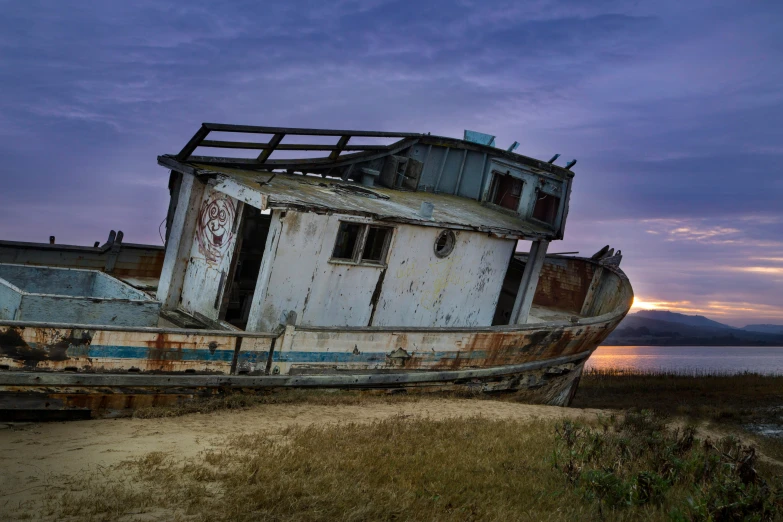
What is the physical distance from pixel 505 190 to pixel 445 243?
3.93 metres

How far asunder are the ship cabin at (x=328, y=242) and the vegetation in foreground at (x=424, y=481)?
7.98 feet

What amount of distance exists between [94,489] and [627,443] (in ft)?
17.6

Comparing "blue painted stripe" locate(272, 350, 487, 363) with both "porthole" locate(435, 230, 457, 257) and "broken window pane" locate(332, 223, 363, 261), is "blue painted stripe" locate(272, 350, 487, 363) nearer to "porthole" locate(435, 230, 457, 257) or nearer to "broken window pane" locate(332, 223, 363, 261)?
"broken window pane" locate(332, 223, 363, 261)

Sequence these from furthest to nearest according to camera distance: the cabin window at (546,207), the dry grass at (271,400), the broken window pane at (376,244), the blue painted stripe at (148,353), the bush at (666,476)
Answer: the cabin window at (546,207) → the broken window pane at (376,244) → the dry grass at (271,400) → the blue painted stripe at (148,353) → the bush at (666,476)

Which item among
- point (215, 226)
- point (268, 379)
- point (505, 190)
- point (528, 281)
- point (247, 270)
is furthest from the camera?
point (505, 190)

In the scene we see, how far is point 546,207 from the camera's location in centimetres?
1408

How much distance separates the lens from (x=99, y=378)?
8094mm

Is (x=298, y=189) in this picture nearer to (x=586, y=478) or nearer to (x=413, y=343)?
(x=413, y=343)

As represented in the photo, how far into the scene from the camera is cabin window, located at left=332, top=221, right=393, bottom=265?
33.6 ft

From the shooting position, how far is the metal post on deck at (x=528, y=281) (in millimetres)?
13406

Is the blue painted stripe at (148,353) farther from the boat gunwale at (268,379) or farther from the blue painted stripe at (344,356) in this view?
the blue painted stripe at (344,356)

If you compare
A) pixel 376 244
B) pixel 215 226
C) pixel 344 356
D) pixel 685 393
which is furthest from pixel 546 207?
pixel 685 393

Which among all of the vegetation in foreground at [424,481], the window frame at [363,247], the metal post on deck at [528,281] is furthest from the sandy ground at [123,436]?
the metal post on deck at [528,281]

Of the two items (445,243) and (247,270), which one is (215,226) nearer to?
(247,270)
